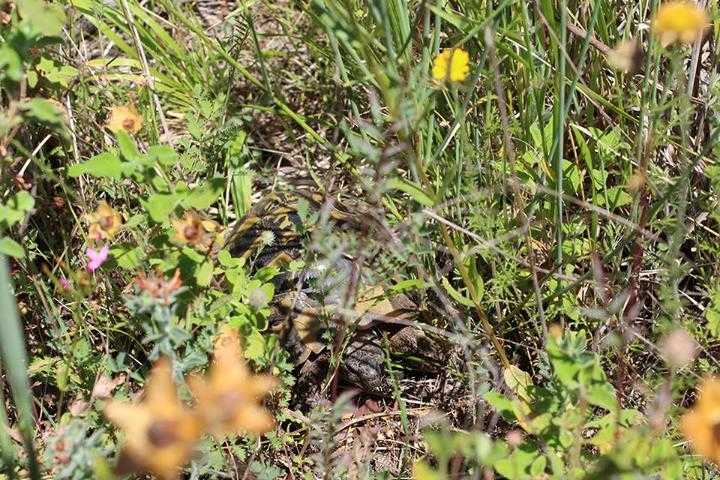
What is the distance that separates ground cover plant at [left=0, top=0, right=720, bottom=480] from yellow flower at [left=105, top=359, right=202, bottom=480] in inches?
8.2

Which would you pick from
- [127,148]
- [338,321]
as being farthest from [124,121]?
[338,321]

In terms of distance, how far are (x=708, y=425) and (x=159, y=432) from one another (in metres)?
0.70

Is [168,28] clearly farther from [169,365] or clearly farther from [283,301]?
[169,365]

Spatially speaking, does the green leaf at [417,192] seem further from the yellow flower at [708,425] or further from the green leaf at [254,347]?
the yellow flower at [708,425]

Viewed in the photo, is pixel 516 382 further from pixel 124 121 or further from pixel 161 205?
pixel 124 121

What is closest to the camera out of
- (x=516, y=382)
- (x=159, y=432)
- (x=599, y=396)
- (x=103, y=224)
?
(x=159, y=432)

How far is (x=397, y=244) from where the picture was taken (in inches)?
57.7

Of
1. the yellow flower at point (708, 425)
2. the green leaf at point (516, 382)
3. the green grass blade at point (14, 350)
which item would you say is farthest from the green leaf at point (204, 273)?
the yellow flower at point (708, 425)

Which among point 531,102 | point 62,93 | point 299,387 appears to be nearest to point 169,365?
point 299,387

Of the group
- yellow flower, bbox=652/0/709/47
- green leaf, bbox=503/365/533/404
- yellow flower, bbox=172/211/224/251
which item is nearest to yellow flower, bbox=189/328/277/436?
yellow flower, bbox=172/211/224/251

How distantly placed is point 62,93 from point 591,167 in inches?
49.2

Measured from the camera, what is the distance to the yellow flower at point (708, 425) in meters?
1.04

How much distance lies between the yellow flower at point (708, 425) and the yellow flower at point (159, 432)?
630 millimetres

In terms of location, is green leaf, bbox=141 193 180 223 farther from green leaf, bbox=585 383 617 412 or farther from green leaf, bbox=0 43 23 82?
green leaf, bbox=585 383 617 412
